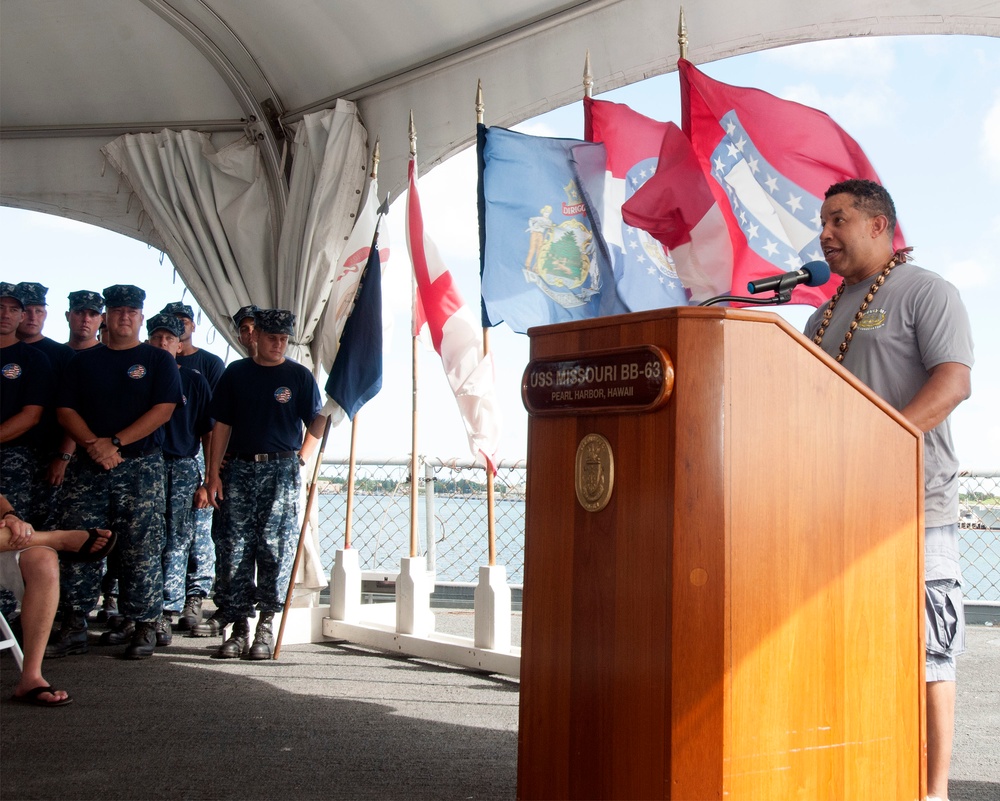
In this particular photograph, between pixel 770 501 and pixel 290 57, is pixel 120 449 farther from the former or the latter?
pixel 770 501

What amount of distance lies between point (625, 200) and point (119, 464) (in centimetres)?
247

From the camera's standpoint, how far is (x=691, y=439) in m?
1.29

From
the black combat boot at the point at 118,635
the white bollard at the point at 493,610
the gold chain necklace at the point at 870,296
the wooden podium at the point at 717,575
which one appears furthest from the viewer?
the black combat boot at the point at 118,635

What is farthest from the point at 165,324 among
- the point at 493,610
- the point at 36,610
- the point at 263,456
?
the point at 493,610

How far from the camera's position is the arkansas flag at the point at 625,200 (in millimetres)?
4086

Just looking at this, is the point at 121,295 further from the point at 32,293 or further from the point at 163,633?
the point at 163,633

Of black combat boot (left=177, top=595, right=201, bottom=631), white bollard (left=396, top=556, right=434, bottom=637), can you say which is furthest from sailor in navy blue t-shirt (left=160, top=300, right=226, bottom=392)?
white bollard (left=396, top=556, right=434, bottom=637)

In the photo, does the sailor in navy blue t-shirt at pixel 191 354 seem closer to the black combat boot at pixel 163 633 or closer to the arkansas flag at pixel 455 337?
the black combat boot at pixel 163 633

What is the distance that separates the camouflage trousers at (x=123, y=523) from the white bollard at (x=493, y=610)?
1433 millimetres

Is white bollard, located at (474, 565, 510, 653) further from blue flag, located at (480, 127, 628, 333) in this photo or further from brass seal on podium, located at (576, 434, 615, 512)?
brass seal on podium, located at (576, 434, 615, 512)

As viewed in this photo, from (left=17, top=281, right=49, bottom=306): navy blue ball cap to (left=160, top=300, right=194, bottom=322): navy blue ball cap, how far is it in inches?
25.2

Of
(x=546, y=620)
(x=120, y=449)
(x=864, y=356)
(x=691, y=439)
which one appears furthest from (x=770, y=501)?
(x=120, y=449)

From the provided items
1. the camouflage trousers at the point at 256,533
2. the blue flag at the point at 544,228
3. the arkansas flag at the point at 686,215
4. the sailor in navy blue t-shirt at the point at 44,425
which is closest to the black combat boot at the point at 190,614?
the camouflage trousers at the point at 256,533

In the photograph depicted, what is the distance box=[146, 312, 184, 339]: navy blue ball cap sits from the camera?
15.1 feet
